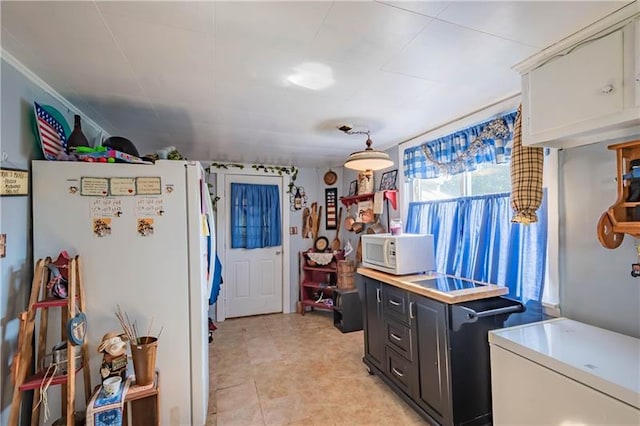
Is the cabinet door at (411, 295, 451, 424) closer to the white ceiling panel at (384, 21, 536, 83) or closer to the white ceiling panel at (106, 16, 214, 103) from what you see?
the white ceiling panel at (384, 21, 536, 83)

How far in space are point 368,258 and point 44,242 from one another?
233 cm

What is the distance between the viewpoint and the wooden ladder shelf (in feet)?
4.77

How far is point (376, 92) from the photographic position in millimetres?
1971

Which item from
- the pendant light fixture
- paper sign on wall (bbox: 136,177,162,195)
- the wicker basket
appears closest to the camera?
paper sign on wall (bbox: 136,177,162,195)

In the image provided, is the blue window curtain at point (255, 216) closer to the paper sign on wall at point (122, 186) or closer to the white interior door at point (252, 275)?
the white interior door at point (252, 275)

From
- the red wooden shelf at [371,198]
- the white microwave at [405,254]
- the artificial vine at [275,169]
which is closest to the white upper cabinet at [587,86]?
the white microwave at [405,254]

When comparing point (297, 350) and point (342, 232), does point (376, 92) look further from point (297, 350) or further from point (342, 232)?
point (342, 232)

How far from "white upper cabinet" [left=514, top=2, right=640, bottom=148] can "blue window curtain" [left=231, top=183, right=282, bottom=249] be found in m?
3.33

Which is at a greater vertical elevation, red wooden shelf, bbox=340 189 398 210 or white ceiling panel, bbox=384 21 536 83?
white ceiling panel, bbox=384 21 536 83

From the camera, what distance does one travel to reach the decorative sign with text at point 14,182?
4.77 ft

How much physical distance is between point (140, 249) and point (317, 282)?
10.0 feet

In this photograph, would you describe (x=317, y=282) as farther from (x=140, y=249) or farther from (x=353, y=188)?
(x=140, y=249)

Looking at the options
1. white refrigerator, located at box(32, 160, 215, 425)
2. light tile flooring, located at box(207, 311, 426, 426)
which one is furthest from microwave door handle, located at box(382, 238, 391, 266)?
white refrigerator, located at box(32, 160, 215, 425)

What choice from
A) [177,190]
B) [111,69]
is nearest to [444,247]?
[177,190]
